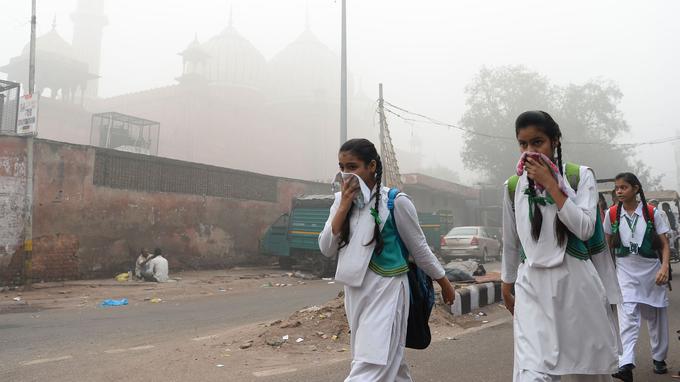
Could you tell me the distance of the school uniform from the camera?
4281 mm

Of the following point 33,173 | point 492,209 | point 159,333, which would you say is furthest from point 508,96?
point 159,333

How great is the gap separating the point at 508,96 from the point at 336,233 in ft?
143

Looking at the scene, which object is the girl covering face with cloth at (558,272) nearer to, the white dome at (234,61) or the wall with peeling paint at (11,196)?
the wall with peeling paint at (11,196)

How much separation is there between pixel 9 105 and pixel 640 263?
47.8ft

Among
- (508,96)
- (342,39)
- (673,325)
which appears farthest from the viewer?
(508,96)

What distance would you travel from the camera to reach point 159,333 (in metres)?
6.58

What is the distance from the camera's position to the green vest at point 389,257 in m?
2.57

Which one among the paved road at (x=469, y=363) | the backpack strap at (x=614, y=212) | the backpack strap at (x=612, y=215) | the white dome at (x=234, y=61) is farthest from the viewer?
the white dome at (x=234, y=61)

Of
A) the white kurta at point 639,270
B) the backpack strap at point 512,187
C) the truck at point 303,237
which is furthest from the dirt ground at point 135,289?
the backpack strap at point 512,187

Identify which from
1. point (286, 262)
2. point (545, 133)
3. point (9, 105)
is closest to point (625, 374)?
point (545, 133)

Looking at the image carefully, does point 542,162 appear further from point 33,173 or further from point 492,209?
point 492,209

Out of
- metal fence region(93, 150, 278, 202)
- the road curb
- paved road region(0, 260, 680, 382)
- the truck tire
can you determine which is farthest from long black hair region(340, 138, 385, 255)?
the truck tire

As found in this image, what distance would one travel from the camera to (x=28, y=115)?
12211 mm

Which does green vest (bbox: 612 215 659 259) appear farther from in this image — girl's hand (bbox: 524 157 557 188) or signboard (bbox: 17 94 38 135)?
signboard (bbox: 17 94 38 135)
